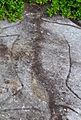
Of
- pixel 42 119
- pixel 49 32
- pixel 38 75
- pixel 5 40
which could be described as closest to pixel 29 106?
pixel 42 119

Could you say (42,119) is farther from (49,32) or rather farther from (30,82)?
(49,32)

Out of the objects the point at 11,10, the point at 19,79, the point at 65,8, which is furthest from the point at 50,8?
the point at 19,79

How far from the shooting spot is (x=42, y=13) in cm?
511

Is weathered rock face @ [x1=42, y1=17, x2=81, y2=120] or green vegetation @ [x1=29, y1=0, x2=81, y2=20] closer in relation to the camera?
weathered rock face @ [x1=42, y1=17, x2=81, y2=120]

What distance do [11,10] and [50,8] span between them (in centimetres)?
60

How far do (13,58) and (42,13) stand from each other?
3.96ft

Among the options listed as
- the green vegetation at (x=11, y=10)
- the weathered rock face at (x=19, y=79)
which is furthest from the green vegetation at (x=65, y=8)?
the weathered rock face at (x=19, y=79)

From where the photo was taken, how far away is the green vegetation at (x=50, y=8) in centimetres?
486

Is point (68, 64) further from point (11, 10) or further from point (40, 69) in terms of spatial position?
point (11, 10)

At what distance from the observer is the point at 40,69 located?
4059mm

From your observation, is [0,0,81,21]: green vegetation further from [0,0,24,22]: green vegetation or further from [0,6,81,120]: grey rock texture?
[0,6,81,120]: grey rock texture

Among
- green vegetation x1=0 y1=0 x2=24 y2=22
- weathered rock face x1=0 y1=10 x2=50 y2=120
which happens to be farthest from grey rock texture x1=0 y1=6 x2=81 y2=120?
green vegetation x1=0 y1=0 x2=24 y2=22

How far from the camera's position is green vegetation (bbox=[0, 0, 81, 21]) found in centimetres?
486

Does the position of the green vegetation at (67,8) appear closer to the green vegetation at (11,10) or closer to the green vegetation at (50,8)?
the green vegetation at (50,8)
